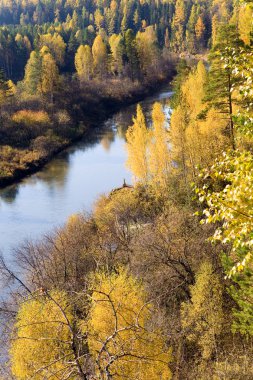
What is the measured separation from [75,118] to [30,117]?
8163 millimetres

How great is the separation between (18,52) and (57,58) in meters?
8.06

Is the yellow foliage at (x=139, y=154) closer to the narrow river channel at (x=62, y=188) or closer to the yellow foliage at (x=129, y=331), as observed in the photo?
the narrow river channel at (x=62, y=188)

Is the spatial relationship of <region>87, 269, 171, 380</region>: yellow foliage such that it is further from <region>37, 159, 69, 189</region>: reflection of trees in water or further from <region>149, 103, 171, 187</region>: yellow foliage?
<region>37, 159, 69, 189</region>: reflection of trees in water

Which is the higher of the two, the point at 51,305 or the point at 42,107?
the point at 42,107

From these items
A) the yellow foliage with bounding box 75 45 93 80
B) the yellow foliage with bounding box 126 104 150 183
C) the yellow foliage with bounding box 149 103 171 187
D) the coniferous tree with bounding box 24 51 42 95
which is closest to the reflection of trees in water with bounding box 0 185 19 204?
the yellow foliage with bounding box 126 104 150 183

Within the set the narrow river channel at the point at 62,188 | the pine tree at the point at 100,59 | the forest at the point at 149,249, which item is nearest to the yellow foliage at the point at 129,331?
the forest at the point at 149,249

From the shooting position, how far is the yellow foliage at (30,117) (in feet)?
191

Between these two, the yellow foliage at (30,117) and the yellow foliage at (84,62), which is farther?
the yellow foliage at (84,62)

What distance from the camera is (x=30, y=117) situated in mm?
58938

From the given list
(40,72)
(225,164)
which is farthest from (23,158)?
(225,164)

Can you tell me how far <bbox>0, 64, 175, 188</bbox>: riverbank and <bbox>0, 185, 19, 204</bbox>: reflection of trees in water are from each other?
4.02ft

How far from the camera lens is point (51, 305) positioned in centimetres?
1977

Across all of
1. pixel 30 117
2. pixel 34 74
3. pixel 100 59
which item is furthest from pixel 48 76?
pixel 100 59

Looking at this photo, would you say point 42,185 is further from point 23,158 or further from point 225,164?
point 225,164
